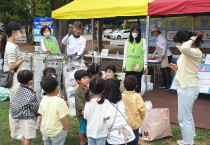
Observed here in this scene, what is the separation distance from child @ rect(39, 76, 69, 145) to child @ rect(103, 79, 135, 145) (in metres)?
0.51

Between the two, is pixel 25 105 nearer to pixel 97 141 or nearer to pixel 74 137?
pixel 97 141

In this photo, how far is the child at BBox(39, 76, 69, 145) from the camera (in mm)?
2734

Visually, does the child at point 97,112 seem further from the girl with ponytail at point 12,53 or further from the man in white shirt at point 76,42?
the man in white shirt at point 76,42

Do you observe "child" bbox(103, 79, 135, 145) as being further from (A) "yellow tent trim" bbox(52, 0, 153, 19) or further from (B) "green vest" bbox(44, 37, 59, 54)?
(A) "yellow tent trim" bbox(52, 0, 153, 19)

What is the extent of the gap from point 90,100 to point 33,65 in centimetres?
256

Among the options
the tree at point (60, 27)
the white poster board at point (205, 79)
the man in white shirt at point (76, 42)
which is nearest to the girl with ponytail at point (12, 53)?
the man in white shirt at point (76, 42)

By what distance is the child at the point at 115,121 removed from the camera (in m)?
2.64

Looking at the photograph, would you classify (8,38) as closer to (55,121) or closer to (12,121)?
(12,121)

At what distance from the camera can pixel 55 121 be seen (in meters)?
2.78

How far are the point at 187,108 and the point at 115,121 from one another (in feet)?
4.40

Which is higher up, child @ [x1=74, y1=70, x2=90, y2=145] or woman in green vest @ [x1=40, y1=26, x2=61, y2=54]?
woman in green vest @ [x1=40, y1=26, x2=61, y2=54]

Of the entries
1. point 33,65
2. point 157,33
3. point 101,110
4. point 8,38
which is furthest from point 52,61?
point 157,33

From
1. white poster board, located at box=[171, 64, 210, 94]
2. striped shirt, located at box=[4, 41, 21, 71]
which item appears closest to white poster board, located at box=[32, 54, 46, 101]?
striped shirt, located at box=[4, 41, 21, 71]

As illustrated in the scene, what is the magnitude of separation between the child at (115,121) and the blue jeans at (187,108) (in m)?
1.17
